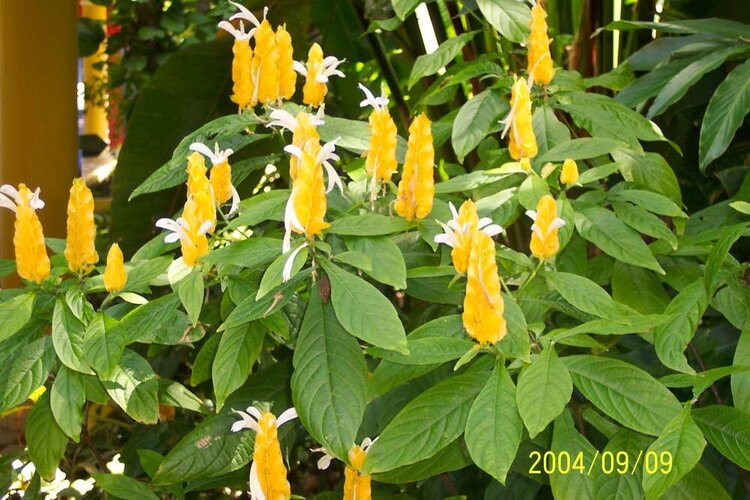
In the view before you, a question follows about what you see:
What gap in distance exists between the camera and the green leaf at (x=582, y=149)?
0.75 metres

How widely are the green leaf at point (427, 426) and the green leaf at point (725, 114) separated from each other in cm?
39

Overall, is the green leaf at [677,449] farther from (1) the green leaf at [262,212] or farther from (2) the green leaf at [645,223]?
(1) the green leaf at [262,212]

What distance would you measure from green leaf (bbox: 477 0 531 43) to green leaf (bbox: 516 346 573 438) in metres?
0.36

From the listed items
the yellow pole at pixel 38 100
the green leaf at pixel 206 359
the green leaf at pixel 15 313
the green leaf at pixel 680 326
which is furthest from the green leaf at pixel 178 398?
the yellow pole at pixel 38 100

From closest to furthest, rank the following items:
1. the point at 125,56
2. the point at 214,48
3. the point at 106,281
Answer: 1. the point at 106,281
2. the point at 214,48
3. the point at 125,56

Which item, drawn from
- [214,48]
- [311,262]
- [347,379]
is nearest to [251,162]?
[311,262]

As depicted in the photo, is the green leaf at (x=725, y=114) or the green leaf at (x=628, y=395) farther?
the green leaf at (x=725, y=114)

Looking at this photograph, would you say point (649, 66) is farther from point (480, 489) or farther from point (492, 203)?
point (480, 489)

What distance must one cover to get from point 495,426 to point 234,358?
0.20 metres

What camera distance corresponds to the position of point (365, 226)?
2.16 ft

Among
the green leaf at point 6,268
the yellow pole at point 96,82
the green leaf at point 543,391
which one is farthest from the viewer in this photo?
the yellow pole at point 96,82

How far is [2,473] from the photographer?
3.17ft

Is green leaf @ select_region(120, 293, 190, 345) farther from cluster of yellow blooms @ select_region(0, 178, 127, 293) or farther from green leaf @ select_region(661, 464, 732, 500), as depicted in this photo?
green leaf @ select_region(661, 464, 732, 500)

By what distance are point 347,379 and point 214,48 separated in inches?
34.1
